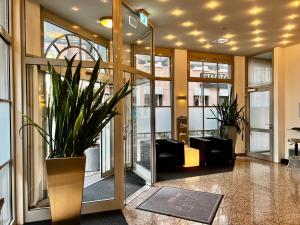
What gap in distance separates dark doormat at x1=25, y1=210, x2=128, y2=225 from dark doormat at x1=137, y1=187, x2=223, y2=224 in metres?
0.45

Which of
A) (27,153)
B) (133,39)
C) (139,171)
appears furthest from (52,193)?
(133,39)

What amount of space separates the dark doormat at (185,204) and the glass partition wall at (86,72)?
52 centimetres

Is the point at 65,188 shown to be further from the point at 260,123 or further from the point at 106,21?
the point at 260,123

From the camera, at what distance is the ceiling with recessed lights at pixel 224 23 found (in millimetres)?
4570

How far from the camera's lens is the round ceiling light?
163 inches

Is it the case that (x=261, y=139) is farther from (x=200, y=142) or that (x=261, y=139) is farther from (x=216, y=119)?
(x=200, y=142)

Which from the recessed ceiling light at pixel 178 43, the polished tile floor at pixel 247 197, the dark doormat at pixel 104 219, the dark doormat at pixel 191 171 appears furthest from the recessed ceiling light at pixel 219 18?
the dark doormat at pixel 104 219

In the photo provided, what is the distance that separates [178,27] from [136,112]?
223cm

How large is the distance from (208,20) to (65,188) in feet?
14.5

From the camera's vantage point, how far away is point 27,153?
12.0 ft

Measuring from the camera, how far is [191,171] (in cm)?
651

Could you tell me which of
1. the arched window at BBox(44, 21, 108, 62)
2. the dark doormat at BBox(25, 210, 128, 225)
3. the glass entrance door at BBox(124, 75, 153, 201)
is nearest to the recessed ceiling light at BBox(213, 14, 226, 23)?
the glass entrance door at BBox(124, 75, 153, 201)

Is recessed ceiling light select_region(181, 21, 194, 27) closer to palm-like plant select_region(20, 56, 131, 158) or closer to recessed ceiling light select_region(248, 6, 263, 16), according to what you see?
recessed ceiling light select_region(248, 6, 263, 16)

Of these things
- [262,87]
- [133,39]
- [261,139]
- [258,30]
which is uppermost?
[258,30]
